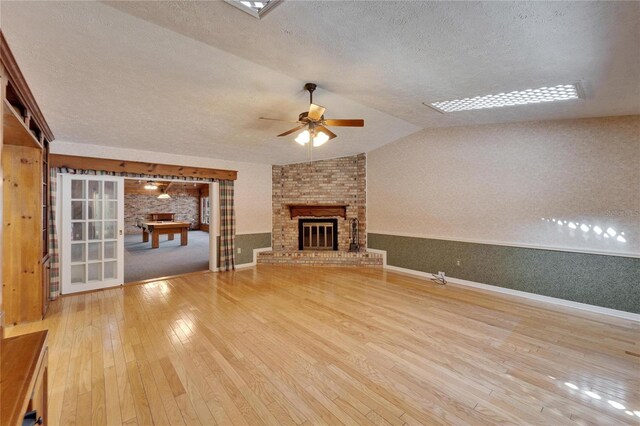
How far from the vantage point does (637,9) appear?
149 centimetres

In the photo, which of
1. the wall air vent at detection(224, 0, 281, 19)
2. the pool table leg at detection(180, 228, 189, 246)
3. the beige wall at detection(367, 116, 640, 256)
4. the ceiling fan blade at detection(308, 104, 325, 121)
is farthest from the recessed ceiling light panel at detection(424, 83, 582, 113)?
the pool table leg at detection(180, 228, 189, 246)

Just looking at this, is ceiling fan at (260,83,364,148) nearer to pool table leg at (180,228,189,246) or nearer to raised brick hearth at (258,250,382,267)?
raised brick hearth at (258,250,382,267)

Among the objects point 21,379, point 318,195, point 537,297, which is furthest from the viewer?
point 318,195

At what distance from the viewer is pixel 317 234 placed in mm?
6367

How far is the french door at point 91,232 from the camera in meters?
3.94

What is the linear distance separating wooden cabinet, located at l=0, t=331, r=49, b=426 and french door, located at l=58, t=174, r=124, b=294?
11.7ft

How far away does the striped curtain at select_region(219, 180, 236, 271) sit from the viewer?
5.41 meters

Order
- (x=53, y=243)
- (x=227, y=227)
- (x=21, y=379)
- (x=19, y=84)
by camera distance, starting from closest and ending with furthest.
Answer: (x=21, y=379) < (x=19, y=84) < (x=53, y=243) < (x=227, y=227)

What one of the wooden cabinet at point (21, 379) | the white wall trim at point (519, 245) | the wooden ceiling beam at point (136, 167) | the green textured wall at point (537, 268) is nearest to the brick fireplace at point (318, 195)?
the white wall trim at point (519, 245)

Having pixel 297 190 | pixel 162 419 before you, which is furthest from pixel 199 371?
pixel 297 190

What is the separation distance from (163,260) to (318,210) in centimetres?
396

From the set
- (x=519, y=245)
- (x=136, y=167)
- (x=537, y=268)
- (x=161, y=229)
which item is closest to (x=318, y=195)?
(x=136, y=167)

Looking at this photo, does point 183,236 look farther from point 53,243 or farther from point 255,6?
point 255,6

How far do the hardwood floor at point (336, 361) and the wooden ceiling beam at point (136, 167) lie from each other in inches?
75.9
